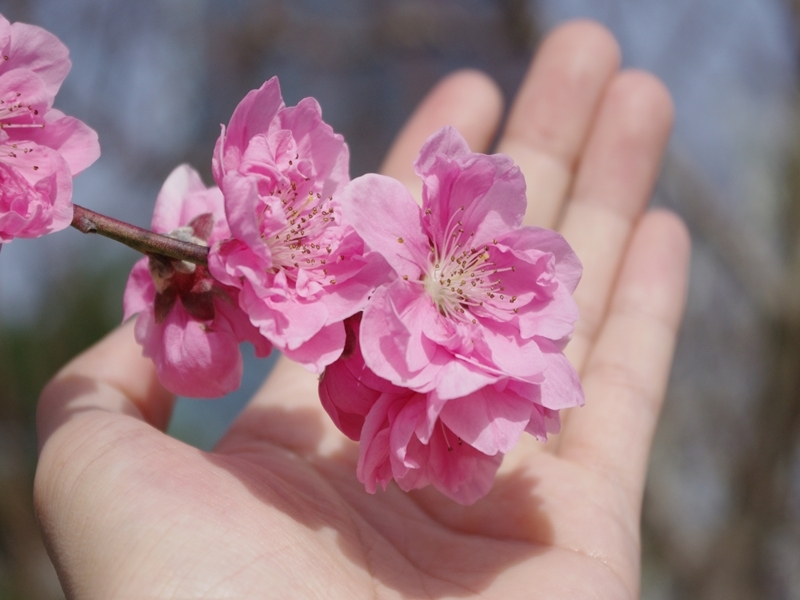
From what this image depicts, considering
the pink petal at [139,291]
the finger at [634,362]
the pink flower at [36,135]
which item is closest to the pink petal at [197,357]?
the pink petal at [139,291]

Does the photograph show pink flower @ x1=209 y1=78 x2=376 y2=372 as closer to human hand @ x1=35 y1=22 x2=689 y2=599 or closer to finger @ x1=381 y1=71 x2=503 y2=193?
human hand @ x1=35 y1=22 x2=689 y2=599

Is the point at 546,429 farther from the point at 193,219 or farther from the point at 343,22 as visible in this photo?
the point at 343,22

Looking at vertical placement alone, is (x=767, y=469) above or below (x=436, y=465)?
below

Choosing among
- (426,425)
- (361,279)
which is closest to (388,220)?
(361,279)

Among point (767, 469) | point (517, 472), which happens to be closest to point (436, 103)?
point (517, 472)

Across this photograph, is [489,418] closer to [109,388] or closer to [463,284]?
[463,284]

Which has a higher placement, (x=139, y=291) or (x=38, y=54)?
(x=38, y=54)
